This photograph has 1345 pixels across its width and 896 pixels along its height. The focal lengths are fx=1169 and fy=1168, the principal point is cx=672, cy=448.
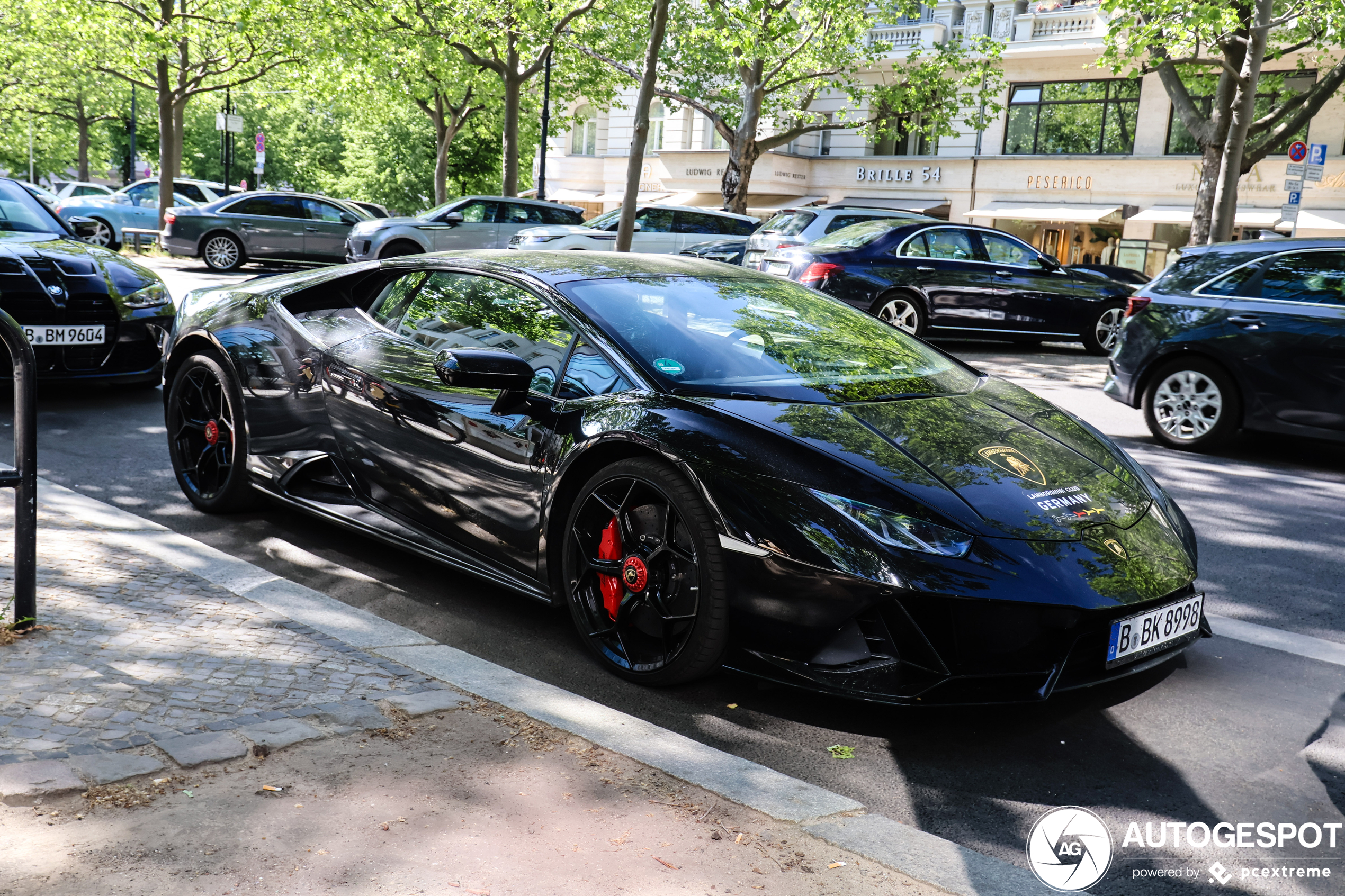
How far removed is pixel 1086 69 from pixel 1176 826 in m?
31.5

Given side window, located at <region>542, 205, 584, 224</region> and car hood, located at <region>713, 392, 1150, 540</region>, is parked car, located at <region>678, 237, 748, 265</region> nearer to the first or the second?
side window, located at <region>542, 205, 584, 224</region>

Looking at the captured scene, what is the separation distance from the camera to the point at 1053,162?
32.0 meters

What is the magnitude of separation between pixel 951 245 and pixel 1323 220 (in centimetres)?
1809

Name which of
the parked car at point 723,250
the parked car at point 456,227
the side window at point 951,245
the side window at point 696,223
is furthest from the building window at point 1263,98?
the parked car at point 456,227

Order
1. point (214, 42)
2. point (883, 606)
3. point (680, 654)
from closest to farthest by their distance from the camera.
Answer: point (883, 606) → point (680, 654) → point (214, 42)

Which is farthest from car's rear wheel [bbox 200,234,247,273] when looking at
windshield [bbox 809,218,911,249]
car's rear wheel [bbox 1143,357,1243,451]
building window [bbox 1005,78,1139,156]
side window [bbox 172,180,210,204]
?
building window [bbox 1005,78,1139,156]

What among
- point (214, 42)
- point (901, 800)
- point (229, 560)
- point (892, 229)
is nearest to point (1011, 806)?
point (901, 800)

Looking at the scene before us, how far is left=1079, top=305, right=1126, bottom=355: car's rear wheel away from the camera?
1452 centimetres

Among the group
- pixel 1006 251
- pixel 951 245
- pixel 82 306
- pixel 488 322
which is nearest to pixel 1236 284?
pixel 488 322

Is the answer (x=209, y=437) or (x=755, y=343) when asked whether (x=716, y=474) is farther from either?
(x=209, y=437)

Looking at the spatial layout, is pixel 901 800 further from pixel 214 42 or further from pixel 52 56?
pixel 52 56

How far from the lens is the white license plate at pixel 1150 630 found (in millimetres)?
3299

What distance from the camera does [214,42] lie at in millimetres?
27062

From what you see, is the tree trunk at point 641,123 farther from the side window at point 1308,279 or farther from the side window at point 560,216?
the side window at point 1308,279
